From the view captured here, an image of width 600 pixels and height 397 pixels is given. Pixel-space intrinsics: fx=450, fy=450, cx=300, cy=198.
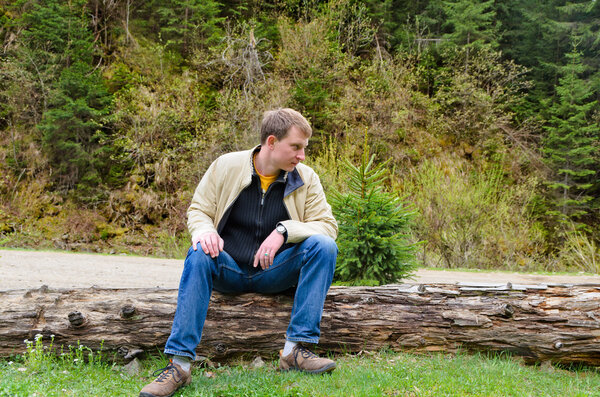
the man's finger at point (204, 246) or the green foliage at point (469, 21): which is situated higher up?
the green foliage at point (469, 21)

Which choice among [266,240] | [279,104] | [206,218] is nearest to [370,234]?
[266,240]

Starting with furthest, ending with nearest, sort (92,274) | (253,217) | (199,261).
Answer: (92,274)
(253,217)
(199,261)

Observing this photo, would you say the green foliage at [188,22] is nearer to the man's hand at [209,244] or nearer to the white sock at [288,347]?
the man's hand at [209,244]

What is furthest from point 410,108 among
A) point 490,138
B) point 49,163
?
point 49,163

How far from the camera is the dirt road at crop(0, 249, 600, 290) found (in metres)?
5.76

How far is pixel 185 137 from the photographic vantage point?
48.5 ft

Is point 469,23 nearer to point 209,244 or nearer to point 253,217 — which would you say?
point 253,217

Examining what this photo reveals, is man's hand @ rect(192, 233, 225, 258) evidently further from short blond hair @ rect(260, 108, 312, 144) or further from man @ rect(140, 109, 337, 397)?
short blond hair @ rect(260, 108, 312, 144)

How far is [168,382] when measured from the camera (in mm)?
2408

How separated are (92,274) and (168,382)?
15.8 ft

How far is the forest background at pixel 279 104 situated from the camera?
13.8 m

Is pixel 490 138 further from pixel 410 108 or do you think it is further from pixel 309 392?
pixel 309 392

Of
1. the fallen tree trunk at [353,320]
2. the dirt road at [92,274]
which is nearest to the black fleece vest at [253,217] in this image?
the fallen tree trunk at [353,320]

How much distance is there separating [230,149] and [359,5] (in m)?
8.81
